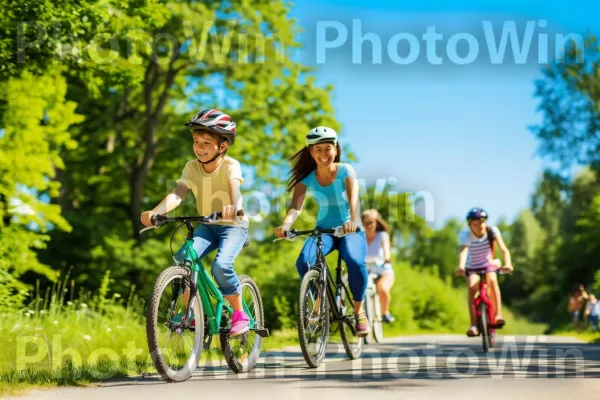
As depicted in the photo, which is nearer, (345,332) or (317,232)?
(317,232)

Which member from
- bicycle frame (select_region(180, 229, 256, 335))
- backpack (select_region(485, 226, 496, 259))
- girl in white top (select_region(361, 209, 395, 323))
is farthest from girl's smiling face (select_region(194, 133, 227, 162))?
girl in white top (select_region(361, 209, 395, 323))

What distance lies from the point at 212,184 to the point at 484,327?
4.69m

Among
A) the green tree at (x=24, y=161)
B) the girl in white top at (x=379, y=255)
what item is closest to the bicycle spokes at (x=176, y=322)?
the girl in white top at (x=379, y=255)

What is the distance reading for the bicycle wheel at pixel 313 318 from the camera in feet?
24.6

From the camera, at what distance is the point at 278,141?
28.8 m

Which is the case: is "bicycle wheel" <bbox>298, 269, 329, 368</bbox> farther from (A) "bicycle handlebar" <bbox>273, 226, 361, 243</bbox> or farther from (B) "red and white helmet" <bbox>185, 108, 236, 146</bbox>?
(B) "red and white helmet" <bbox>185, 108, 236, 146</bbox>

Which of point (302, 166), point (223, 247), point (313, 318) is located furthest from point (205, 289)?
point (302, 166)

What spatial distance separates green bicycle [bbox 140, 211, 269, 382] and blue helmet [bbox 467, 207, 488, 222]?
15.8 ft

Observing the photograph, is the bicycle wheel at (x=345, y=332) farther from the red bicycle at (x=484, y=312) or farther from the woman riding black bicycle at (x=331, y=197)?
the red bicycle at (x=484, y=312)

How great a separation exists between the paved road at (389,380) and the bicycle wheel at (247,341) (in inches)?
4.9

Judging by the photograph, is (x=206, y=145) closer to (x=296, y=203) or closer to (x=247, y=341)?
(x=296, y=203)

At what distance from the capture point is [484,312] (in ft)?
33.7

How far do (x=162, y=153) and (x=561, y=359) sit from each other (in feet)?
71.0

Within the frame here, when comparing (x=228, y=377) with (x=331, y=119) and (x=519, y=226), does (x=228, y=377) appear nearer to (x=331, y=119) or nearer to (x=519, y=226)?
(x=331, y=119)
